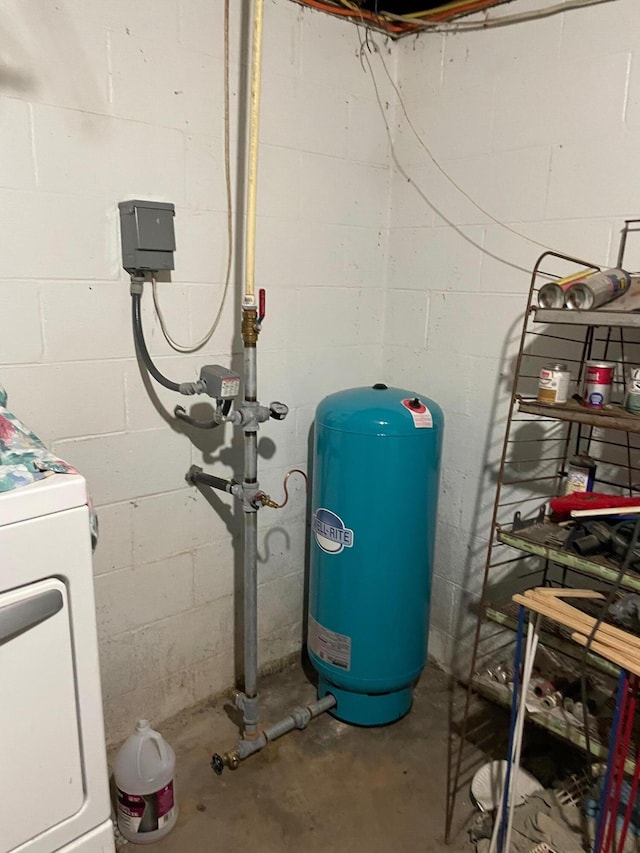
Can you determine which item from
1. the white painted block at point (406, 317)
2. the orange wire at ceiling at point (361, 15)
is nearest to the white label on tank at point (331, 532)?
the white painted block at point (406, 317)

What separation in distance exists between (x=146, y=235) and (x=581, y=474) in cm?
119

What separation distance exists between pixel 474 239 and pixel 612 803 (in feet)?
A: 4.81

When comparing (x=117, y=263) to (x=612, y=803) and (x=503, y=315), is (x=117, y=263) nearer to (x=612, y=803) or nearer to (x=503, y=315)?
(x=503, y=315)

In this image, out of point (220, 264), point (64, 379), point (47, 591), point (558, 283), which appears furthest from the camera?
point (220, 264)

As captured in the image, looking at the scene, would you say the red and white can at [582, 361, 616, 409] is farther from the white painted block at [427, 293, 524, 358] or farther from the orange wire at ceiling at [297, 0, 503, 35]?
the orange wire at ceiling at [297, 0, 503, 35]

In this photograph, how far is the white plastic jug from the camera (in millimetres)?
1496

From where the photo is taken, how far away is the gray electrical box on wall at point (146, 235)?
1492 millimetres

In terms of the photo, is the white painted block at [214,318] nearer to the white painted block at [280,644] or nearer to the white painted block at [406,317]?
the white painted block at [406,317]

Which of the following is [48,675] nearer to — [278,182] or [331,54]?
[278,182]

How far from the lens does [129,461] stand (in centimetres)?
167

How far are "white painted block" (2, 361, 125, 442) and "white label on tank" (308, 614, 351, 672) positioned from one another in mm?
842

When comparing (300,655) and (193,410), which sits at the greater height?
(193,410)

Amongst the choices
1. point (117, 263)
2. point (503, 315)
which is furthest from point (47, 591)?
point (503, 315)

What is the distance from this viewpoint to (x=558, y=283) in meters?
1.33
